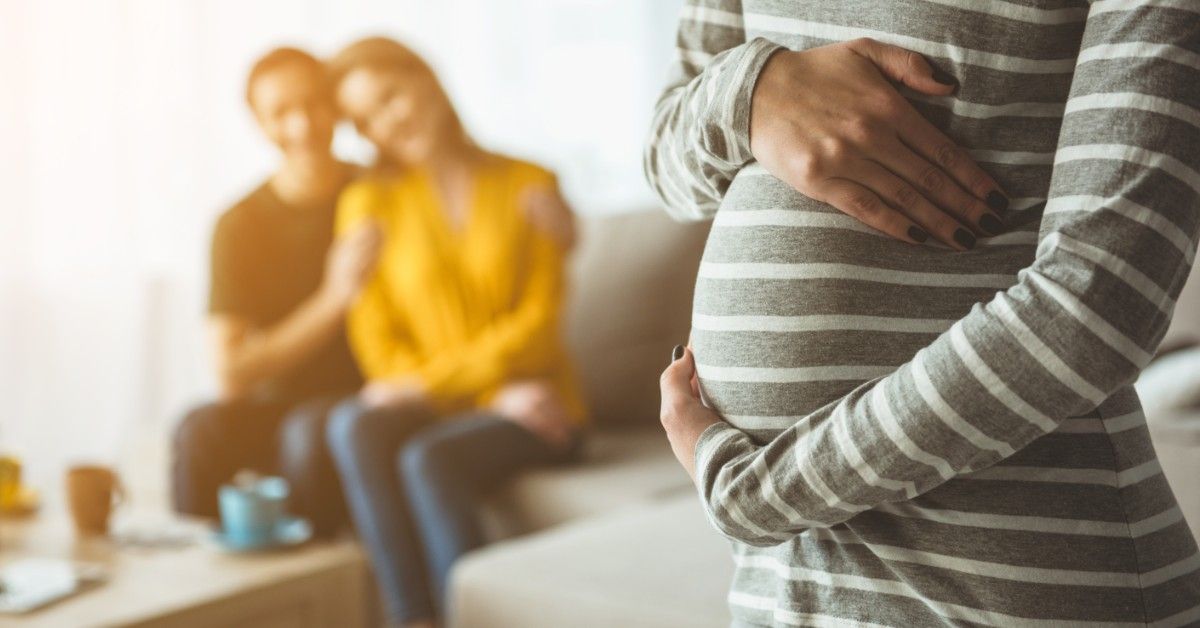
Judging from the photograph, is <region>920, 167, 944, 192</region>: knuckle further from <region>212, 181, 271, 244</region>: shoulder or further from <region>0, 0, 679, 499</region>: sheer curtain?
<region>0, 0, 679, 499</region>: sheer curtain

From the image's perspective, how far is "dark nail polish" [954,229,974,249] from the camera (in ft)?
1.85

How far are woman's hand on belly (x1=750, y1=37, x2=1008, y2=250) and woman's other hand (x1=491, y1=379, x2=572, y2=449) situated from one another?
4.62ft

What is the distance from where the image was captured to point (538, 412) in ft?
6.47

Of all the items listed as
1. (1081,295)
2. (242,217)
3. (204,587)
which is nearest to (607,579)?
(204,587)

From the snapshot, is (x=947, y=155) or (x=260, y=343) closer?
(x=947, y=155)

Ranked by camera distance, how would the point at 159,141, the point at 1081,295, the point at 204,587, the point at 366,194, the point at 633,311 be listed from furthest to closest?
1. the point at 159,141
2. the point at 633,311
3. the point at 366,194
4. the point at 204,587
5. the point at 1081,295

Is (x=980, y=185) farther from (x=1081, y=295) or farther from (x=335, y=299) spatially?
(x=335, y=299)

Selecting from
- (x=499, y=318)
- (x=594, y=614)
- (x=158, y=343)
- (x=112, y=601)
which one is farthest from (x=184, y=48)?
(x=594, y=614)

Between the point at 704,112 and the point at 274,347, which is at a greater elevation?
the point at 704,112

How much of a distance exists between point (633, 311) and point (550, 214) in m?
0.34

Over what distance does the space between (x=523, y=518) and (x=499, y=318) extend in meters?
0.39

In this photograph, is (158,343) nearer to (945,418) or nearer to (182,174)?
(182,174)

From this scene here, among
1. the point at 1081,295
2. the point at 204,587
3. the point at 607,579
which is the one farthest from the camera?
the point at 204,587

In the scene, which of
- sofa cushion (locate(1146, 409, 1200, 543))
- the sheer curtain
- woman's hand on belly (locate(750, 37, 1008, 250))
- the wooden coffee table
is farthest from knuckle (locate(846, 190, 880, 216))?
the sheer curtain
